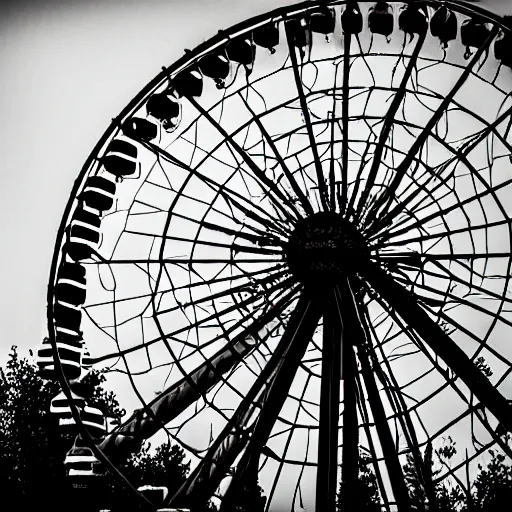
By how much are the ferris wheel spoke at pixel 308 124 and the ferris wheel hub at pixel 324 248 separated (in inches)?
11.9

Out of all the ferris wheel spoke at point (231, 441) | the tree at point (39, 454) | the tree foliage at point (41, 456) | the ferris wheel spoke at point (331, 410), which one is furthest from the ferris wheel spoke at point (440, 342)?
the tree at point (39, 454)

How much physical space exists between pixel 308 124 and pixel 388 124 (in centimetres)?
122

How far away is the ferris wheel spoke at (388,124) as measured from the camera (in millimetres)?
10750

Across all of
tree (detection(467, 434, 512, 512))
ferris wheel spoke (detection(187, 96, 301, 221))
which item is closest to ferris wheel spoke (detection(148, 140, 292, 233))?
ferris wheel spoke (detection(187, 96, 301, 221))

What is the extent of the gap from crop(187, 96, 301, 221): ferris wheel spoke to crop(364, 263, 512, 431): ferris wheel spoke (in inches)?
61.4

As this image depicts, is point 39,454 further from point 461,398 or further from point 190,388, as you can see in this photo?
point 461,398

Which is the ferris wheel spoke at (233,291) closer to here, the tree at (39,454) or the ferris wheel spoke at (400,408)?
the ferris wheel spoke at (400,408)

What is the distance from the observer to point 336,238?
10.6 meters

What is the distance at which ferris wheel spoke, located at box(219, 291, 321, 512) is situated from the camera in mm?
9891

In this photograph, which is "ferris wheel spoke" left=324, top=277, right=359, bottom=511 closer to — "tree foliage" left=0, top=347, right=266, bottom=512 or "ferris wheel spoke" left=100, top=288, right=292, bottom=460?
"ferris wheel spoke" left=100, top=288, right=292, bottom=460

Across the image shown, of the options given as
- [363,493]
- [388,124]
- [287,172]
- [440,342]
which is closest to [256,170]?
[287,172]

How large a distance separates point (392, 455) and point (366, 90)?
20.5 ft

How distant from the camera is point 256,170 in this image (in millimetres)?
11664

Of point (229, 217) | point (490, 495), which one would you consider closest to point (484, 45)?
point (229, 217)
